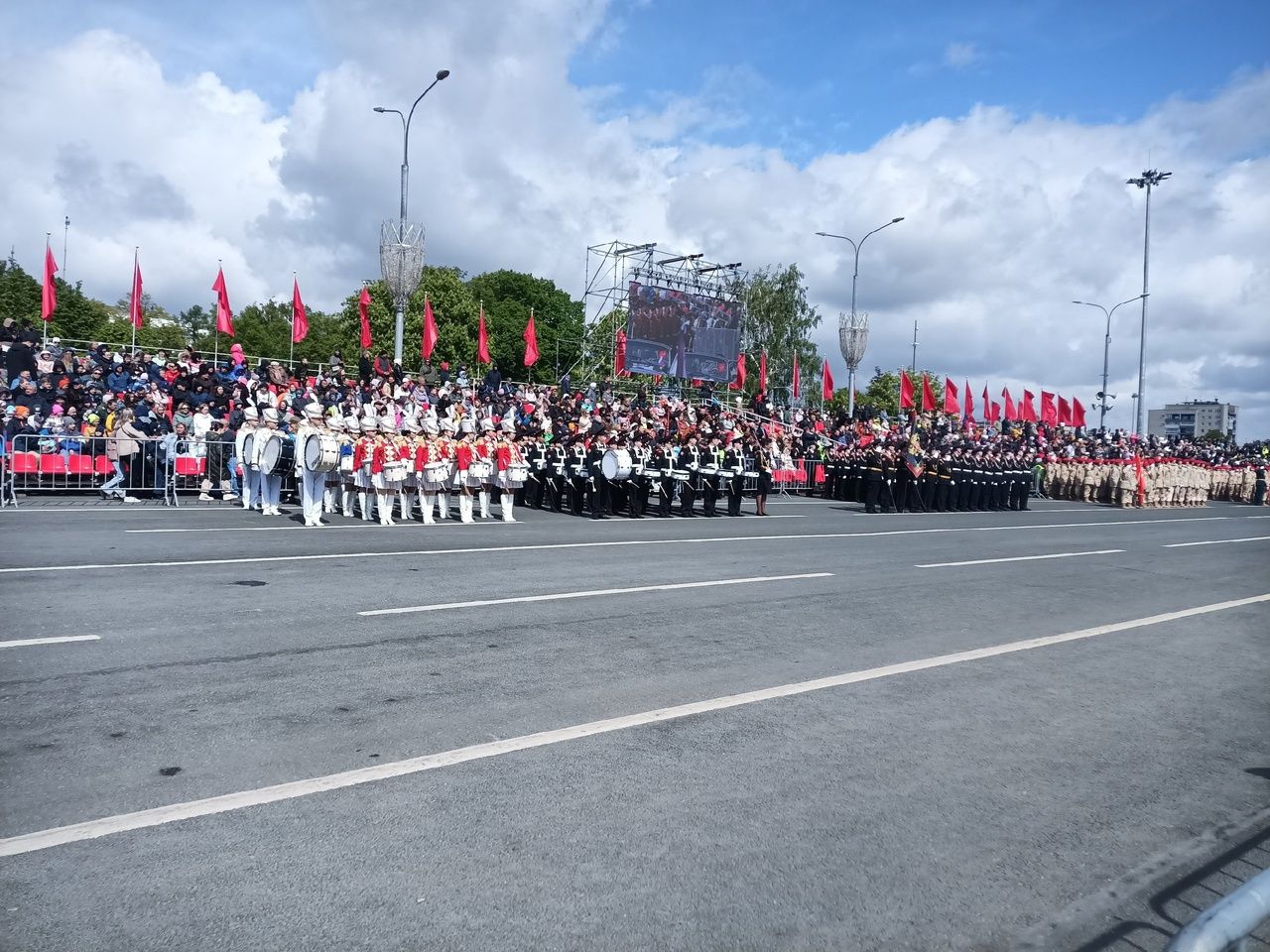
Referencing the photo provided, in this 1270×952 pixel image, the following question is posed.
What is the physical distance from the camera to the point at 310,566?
11.0m

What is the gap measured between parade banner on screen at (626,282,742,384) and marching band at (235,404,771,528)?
55.4 feet

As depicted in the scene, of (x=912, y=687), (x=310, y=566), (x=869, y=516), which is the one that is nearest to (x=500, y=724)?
(x=912, y=687)

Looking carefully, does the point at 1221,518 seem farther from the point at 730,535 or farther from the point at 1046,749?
the point at 1046,749

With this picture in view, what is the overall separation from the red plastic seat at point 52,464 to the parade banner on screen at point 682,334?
935 inches

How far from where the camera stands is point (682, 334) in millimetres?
41531

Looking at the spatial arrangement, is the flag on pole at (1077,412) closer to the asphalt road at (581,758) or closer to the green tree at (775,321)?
the green tree at (775,321)

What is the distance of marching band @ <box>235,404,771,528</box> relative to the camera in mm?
16828

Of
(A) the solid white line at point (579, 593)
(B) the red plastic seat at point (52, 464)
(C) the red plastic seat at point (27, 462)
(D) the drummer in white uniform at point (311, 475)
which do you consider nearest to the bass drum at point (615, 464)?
(D) the drummer in white uniform at point (311, 475)

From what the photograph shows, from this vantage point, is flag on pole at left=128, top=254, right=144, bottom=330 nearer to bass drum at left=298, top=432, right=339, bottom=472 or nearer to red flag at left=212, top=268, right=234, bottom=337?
red flag at left=212, top=268, right=234, bottom=337

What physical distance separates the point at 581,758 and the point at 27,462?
17.5 m

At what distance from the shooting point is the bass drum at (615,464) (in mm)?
20875

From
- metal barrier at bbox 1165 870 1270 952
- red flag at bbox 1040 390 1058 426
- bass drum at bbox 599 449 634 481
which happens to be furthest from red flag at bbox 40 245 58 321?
red flag at bbox 1040 390 1058 426

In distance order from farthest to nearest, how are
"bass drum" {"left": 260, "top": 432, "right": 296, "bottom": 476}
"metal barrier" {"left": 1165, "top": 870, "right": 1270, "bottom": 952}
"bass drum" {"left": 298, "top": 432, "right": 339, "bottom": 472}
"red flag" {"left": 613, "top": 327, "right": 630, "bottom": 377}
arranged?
"red flag" {"left": 613, "top": 327, "right": 630, "bottom": 377}, "bass drum" {"left": 260, "top": 432, "right": 296, "bottom": 476}, "bass drum" {"left": 298, "top": 432, "right": 339, "bottom": 472}, "metal barrier" {"left": 1165, "top": 870, "right": 1270, "bottom": 952}

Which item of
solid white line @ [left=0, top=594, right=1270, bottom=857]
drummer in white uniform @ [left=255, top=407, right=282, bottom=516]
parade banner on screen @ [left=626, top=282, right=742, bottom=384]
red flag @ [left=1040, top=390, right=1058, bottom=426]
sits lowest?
solid white line @ [left=0, top=594, right=1270, bottom=857]
